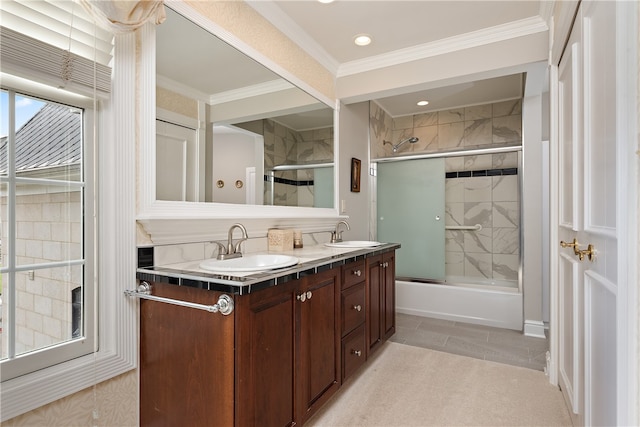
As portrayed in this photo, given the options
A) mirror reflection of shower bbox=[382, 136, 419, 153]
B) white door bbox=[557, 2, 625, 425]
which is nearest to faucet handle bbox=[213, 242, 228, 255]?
white door bbox=[557, 2, 625, 425]

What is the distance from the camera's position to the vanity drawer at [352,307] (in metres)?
1.97

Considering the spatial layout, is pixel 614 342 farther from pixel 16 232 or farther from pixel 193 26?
pixel 193 26

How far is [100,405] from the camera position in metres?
1.31

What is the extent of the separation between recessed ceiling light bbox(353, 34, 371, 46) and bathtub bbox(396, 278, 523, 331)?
2425 mm

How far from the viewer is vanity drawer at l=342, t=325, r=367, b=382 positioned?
1.97 m

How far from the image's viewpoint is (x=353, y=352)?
2.08 m

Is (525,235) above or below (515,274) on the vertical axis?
above

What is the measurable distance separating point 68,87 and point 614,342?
1.99 metres

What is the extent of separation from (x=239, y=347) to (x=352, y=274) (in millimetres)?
992

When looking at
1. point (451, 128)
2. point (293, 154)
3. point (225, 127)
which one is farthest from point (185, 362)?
point (451, 128)

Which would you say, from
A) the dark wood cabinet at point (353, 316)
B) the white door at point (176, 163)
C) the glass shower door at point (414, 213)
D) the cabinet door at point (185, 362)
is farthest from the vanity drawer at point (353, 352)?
the glass shower door at point (414, 213)

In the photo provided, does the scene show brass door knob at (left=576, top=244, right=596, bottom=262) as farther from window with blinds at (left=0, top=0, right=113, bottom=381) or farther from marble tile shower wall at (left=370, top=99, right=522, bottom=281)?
marble tile shower wall at (left=370, top=99, right=522, bottom=281)

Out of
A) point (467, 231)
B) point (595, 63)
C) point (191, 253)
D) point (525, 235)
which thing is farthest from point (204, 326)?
point (467, 231)

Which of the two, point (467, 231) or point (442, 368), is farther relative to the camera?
point (467, 231)
